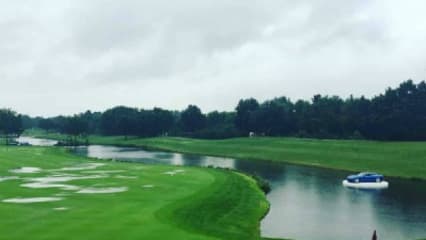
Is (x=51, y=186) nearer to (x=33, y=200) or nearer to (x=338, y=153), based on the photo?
(x=33, y=200)

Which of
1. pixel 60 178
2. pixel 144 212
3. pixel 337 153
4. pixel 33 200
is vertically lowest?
pixel 144 212

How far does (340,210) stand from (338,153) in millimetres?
56589

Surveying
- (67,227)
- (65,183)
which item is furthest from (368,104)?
(67,227)

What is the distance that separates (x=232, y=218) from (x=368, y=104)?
105031 mm

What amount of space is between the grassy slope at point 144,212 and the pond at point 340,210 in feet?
7.91

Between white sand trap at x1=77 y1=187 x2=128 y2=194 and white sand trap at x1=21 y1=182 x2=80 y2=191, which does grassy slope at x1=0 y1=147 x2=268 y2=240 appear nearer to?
white sand trap at x1=77 y1=187 x2=128 y2=194

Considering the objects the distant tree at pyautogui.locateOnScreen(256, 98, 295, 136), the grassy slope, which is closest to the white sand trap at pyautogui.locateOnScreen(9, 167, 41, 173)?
the grassy slope

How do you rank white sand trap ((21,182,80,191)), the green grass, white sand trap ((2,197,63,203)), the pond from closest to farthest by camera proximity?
the pond, white sand trap ((2,197,63,203)), white sand trap ((21,182,80,191)), the green grass

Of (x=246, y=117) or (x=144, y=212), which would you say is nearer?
(x=144, y=212)

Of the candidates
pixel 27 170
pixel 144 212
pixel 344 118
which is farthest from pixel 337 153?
pixel 144 212

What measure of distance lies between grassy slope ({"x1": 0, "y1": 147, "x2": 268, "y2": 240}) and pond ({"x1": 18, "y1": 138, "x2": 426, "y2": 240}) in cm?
241

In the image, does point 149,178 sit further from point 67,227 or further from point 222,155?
point 222,155

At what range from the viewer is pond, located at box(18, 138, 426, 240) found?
4094 cm

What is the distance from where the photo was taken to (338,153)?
348 feet
